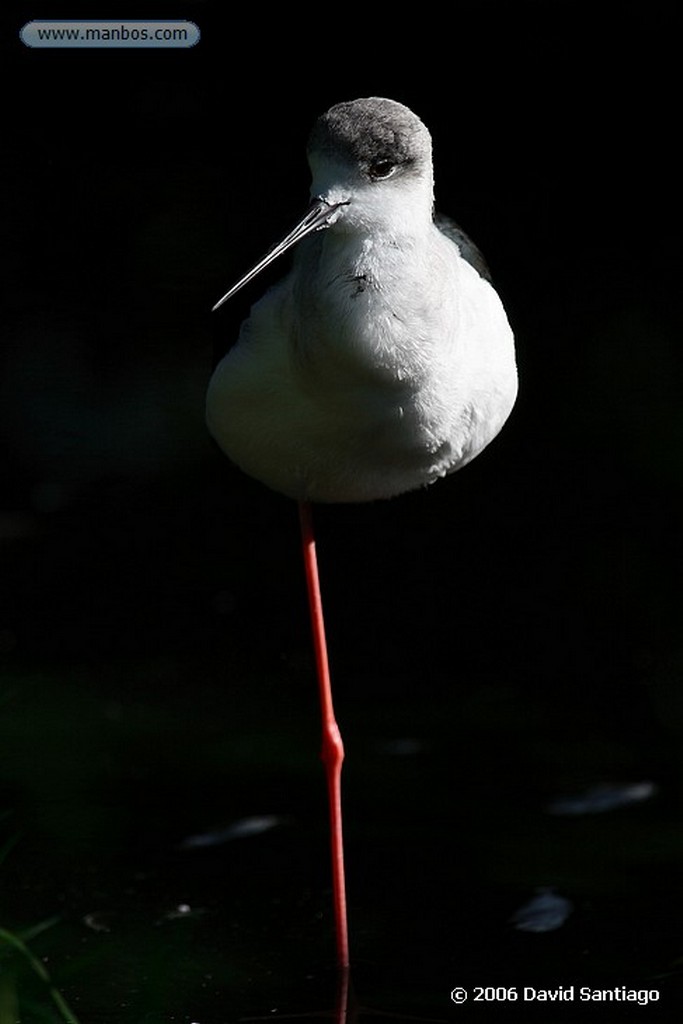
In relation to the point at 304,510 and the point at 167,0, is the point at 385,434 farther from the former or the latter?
the point at 167,0

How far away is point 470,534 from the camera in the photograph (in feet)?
15.1

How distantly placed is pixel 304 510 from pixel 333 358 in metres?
0.64

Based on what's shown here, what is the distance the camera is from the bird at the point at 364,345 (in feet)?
7.86

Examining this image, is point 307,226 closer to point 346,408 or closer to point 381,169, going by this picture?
point 381,169

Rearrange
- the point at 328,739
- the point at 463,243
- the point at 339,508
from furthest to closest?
the point at 339,508 < the point at 328,739 < the point at 463,243

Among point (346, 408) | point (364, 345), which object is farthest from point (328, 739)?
point (364, 345)

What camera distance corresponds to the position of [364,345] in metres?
2.43

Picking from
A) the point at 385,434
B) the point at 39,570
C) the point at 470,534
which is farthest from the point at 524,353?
the point at 385,434
